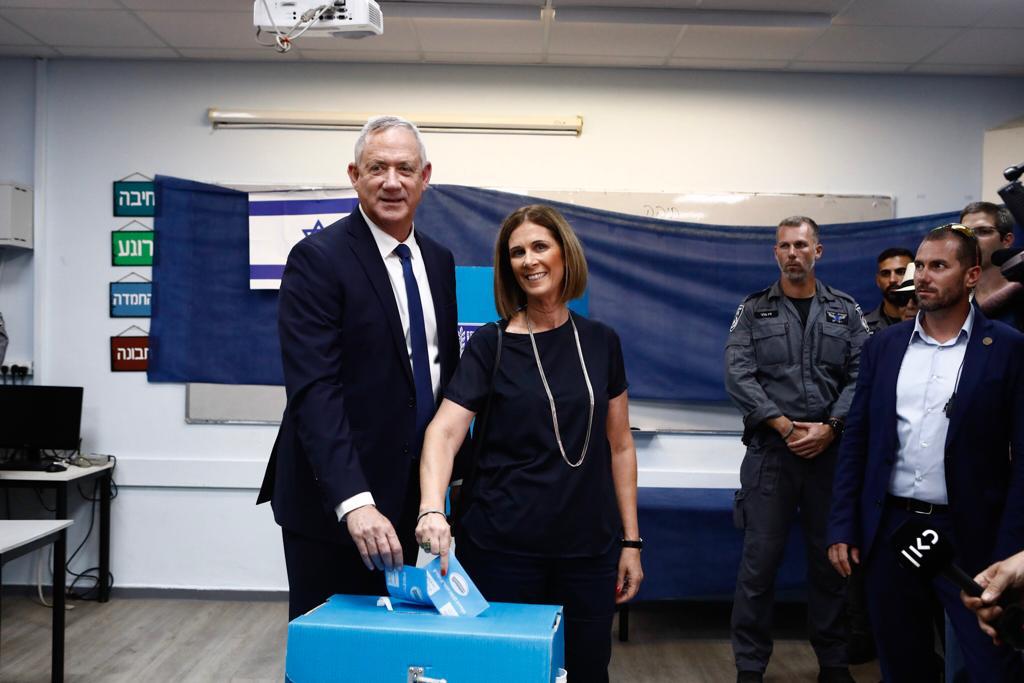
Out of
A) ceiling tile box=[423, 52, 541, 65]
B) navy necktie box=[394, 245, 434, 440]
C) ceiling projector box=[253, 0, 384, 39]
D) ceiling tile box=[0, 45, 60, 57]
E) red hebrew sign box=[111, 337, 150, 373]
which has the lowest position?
red hebrew sign box=[111, 337, 150, 373]

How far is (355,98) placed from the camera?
13.3 ft

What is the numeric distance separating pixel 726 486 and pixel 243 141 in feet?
9.68

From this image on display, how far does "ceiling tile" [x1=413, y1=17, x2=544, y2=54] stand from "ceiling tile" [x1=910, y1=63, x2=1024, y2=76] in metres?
1.88

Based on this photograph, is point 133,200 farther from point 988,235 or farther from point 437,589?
point 988,235


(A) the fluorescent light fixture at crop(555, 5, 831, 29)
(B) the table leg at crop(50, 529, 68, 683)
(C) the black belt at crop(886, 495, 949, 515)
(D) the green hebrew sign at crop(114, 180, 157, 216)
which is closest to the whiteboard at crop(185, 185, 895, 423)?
(D) the green hebrew sign at crop(114, 180, 157, 216)

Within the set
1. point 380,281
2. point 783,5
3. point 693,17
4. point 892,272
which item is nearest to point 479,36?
point 693,17

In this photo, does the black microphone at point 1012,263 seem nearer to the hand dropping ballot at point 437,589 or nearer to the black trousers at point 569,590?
the black trousers at point 569,590

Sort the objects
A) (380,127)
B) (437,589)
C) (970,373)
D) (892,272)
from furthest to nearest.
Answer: (892,272), (970,373), (380,127), (437,589)

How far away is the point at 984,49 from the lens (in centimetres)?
372

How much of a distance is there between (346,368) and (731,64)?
3.11 metres

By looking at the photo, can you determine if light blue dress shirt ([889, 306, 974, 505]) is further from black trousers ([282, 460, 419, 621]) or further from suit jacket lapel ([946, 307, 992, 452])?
black trousers ([282, 460, 419, 621])

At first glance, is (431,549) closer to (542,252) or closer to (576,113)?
(542,252)

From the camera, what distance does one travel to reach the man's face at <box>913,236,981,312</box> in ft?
6.49

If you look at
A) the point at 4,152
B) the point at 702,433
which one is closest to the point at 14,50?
the point at 4,152
